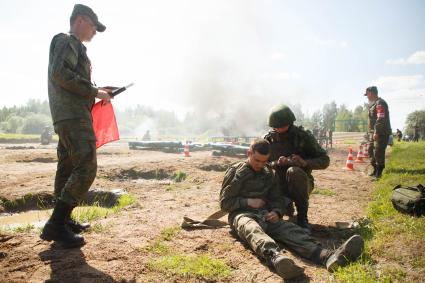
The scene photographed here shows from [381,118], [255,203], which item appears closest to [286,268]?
[255,203]

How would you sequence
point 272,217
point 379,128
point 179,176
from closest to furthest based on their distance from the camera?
point 272,217 < point 379,128 < point 179,176

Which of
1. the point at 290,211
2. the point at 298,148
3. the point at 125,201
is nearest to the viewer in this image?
the point at 298,148

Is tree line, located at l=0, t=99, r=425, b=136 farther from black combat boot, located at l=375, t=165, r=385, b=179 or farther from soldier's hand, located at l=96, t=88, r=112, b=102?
soldier's hand, located at l=96, t=88, r=112, b=102

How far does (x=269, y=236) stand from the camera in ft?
11.1

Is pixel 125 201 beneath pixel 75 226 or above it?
beneath

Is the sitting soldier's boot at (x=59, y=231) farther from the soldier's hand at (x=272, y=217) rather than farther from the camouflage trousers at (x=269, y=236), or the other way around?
the soldier's hand at (x=272, y=217)

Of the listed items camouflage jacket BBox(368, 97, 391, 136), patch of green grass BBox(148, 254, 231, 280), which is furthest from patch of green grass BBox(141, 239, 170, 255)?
camouflage jacket BBox(368, 97, 391, 136)

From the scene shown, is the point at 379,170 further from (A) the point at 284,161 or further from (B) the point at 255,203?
(B) the point at 255,203

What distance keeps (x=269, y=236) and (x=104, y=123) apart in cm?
241

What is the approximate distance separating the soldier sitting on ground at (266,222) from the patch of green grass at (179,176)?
17.0ft

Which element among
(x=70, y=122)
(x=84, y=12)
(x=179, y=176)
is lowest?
(x=179, y=176)

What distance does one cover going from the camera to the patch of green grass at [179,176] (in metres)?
8.95

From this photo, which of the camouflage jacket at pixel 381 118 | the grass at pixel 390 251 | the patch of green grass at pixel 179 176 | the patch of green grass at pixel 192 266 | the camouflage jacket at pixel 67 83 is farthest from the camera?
the patch of green grass at pixel 179 176

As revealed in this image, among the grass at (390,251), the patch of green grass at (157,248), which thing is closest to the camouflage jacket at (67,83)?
the patch of green grass at (157,248)
